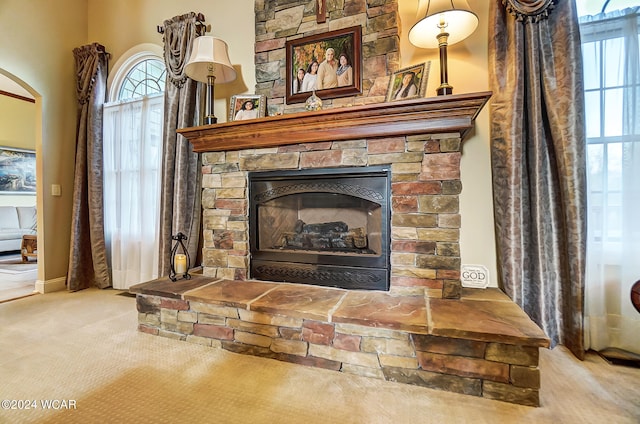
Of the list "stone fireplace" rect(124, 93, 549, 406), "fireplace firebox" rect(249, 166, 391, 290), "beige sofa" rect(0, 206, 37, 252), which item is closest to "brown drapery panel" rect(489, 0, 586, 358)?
"stone fireplace" rect(124, 93, 549, 406)

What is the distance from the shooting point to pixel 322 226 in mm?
2045

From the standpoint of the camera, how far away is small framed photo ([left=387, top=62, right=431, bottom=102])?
1.66m

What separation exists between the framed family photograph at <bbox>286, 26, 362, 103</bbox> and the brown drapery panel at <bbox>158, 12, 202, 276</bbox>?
905 millimetres

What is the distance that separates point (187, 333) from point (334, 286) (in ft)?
3.10

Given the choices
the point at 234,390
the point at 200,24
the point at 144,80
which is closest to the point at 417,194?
the point at 234,390

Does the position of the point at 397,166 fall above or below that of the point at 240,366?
above

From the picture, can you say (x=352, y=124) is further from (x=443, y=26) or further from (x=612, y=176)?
(x=612, y=176)

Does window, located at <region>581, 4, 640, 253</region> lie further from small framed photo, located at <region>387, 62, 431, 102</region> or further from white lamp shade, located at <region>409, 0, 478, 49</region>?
small framed photo, located at <region>387, 62, 431, 102</region>

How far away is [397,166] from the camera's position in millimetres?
1632

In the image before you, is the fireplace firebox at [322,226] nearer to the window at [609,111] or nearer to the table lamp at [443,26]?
the table lamp at [443,26]

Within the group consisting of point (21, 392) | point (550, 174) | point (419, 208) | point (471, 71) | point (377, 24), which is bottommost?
point (21, 392)

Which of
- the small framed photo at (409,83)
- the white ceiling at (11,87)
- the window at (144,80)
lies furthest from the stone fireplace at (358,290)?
the white ceiling at (11,87)

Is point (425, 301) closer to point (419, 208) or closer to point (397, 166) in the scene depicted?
point (419, 208)

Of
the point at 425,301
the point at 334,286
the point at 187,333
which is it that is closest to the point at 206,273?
the point at 187,333
